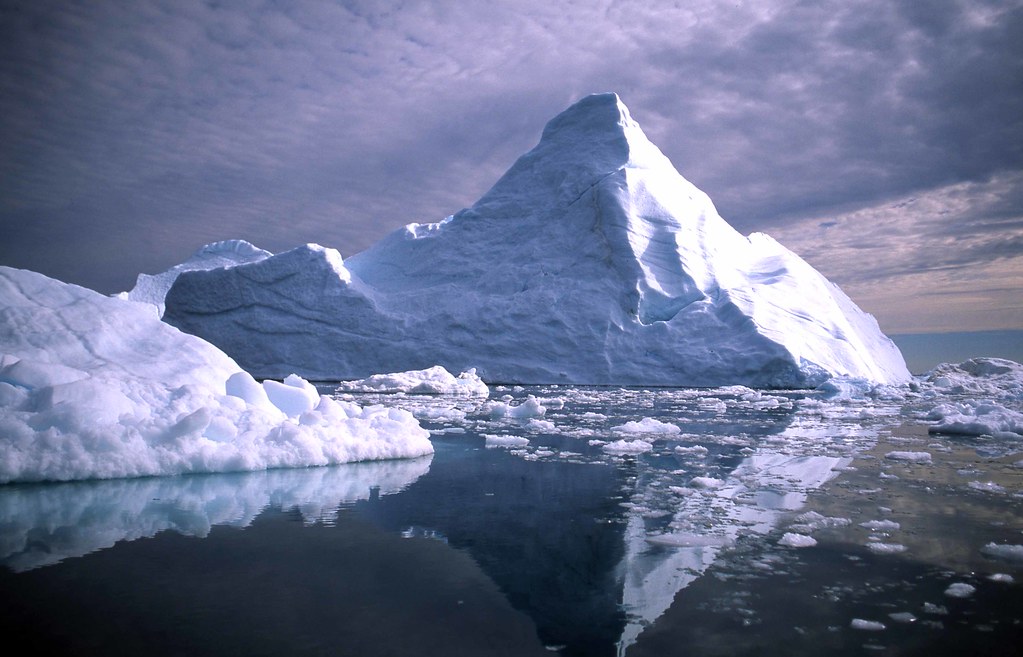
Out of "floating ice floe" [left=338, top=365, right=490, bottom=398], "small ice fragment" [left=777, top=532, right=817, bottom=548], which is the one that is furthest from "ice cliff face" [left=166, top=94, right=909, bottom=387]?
"small ice fragment" [left=777, top=532, right=817, bottom=548]

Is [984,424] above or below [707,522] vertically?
above

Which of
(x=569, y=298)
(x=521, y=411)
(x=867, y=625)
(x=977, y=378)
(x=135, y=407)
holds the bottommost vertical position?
(x=867, y=625)

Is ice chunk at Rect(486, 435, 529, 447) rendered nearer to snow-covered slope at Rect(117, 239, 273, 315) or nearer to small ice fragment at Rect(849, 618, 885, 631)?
small ice fragment at Rect(849, 618, 885, 631)

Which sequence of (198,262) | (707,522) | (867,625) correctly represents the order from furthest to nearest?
(198,262) < (707,522) < (867,625)

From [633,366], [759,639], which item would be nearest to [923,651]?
[759,639]

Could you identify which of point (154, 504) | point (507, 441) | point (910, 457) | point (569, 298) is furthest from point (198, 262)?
point (910, 457)

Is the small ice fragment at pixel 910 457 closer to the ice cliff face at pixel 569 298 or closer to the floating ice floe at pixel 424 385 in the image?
the floating ice floe at pixel 424 385

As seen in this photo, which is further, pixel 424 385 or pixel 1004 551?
pixel 424 385

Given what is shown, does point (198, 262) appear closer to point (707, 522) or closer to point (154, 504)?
point (154, 504)

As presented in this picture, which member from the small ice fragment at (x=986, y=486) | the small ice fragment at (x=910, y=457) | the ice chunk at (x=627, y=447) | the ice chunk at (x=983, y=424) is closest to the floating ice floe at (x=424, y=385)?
the ice chunk at (x=627, y=447)
